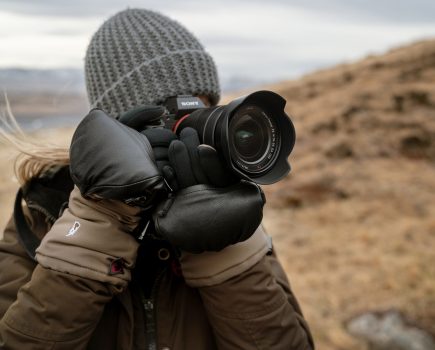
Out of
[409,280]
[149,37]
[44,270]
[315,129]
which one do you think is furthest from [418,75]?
[44,270]

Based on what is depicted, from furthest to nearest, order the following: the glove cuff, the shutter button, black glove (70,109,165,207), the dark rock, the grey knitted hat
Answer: the dark rock < the grey knitted hat < the shutter button < the glove cuff < black glove (70,109,165,207)

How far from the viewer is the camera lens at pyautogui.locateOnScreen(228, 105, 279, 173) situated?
110cm

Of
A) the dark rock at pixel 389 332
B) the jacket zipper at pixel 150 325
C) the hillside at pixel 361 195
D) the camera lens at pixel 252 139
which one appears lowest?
the hillside at pixel 361 195

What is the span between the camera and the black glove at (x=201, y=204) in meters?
1.06

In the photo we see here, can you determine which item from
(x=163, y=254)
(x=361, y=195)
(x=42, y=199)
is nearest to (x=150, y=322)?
(x=163, y=254)

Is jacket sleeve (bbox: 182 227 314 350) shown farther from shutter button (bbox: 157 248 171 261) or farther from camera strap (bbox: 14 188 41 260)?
camera strap (bbox: 14 188 41 260)

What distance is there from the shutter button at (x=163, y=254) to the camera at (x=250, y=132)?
0.29 m

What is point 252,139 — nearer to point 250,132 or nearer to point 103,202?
point 250,132

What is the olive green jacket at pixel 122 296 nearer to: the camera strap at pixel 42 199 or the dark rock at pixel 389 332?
the camera strap at pixel 42 199

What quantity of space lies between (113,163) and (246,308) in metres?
0.43

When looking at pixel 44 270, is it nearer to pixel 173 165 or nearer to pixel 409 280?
pixel 173 165

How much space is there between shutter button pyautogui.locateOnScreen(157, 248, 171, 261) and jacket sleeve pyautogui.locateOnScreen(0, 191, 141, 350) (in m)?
0.15

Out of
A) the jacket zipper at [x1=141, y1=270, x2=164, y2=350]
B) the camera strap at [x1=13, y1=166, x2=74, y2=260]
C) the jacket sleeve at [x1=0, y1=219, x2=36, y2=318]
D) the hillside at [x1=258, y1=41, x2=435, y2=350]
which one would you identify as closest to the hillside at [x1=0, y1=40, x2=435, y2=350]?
the hillside at [x1=258, y1=41, x2=435, y2=350]

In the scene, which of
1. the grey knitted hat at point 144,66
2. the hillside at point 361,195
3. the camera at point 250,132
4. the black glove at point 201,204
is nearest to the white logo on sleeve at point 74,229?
the black glove at point 201,204
